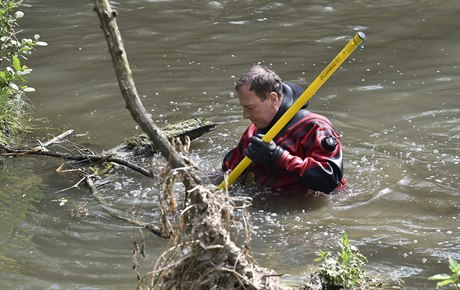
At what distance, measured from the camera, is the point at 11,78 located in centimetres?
623

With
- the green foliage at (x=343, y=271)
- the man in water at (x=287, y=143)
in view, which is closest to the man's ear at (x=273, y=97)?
the man in water at (x=287, y=143)

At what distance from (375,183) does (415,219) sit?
2.69 feet

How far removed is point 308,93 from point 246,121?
8.96ft

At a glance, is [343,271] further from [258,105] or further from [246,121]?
[246,121]

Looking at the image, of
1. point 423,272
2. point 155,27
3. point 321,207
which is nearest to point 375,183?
point 321,207

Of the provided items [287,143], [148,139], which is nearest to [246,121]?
[148,139]

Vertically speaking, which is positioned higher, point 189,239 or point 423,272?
point 189,239

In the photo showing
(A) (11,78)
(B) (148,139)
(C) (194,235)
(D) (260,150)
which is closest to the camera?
(C) (194,235)

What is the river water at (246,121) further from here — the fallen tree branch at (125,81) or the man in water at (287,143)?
the fallen tree branch at (125,81)

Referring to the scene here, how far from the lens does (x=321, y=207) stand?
18.8ft

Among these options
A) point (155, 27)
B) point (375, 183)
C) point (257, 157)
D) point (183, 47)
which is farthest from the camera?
point (155, 27)

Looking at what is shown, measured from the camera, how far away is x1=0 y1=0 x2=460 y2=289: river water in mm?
4836

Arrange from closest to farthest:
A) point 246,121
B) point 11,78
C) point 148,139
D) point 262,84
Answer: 1. point 262,84
2. point 11,78
3. point 148,139
4. point 246,121

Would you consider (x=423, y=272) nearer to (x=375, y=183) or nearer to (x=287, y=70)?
(x=375, y=183)
